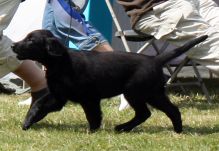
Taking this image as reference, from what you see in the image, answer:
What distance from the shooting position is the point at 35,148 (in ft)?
13.0

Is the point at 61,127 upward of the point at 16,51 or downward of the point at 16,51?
downward

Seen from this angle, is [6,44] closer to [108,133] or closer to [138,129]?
[108,133]

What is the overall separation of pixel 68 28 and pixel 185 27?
3.68 feet

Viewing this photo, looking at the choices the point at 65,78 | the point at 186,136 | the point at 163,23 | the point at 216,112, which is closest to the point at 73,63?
the point at 65,78

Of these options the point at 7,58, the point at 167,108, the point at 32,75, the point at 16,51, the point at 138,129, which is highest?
the point at 16,51

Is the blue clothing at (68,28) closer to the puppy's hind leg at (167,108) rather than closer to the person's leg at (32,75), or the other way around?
the person's leg at (32,75)

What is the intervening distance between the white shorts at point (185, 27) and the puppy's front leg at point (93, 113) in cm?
133

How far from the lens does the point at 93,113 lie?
180 inches

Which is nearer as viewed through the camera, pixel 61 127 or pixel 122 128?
pixel 122 128

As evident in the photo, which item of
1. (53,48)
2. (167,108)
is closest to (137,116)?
(167,108)

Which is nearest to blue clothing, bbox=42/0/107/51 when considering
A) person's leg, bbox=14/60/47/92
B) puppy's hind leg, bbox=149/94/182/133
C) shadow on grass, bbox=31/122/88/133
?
person's leg, bbox=14/60/47/92

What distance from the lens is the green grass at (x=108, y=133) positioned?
401cm

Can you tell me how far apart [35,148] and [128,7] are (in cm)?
222

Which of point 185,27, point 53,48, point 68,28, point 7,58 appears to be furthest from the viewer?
point 68,28
